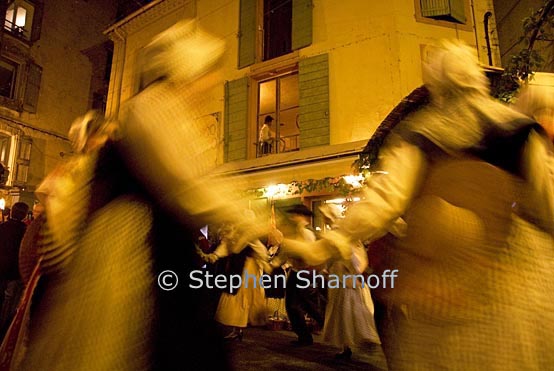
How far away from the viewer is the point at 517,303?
1.19 meters

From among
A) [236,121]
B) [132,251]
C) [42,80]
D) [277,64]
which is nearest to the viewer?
[132,251]

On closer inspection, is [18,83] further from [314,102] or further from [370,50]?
[370,50]

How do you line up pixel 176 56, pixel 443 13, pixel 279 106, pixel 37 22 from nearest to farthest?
pixel 176 56, pixel 443 13, pixel 279 106, pixel 37 22

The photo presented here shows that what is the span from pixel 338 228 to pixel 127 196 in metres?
0.83

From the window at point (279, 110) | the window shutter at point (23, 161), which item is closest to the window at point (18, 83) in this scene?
the window shutter at point (23, 161)

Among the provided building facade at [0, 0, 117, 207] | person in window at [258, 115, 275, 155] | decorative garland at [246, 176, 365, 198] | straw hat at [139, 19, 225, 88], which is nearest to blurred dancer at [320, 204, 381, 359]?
decorative garland at [246, 176, 365, 198]

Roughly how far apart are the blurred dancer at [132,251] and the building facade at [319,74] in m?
7.00

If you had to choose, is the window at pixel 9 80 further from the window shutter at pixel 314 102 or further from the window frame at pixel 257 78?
the window shutter at pixel 314 102

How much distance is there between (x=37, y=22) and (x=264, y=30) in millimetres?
13221

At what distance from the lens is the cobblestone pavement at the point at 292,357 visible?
478 centimetres

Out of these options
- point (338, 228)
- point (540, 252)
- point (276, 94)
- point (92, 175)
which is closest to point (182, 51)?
point (92, 175)

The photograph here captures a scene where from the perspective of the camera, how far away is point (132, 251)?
1.40 m

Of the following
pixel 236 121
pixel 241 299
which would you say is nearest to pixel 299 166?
pixel 236 121

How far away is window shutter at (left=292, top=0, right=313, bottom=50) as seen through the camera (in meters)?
10.3
